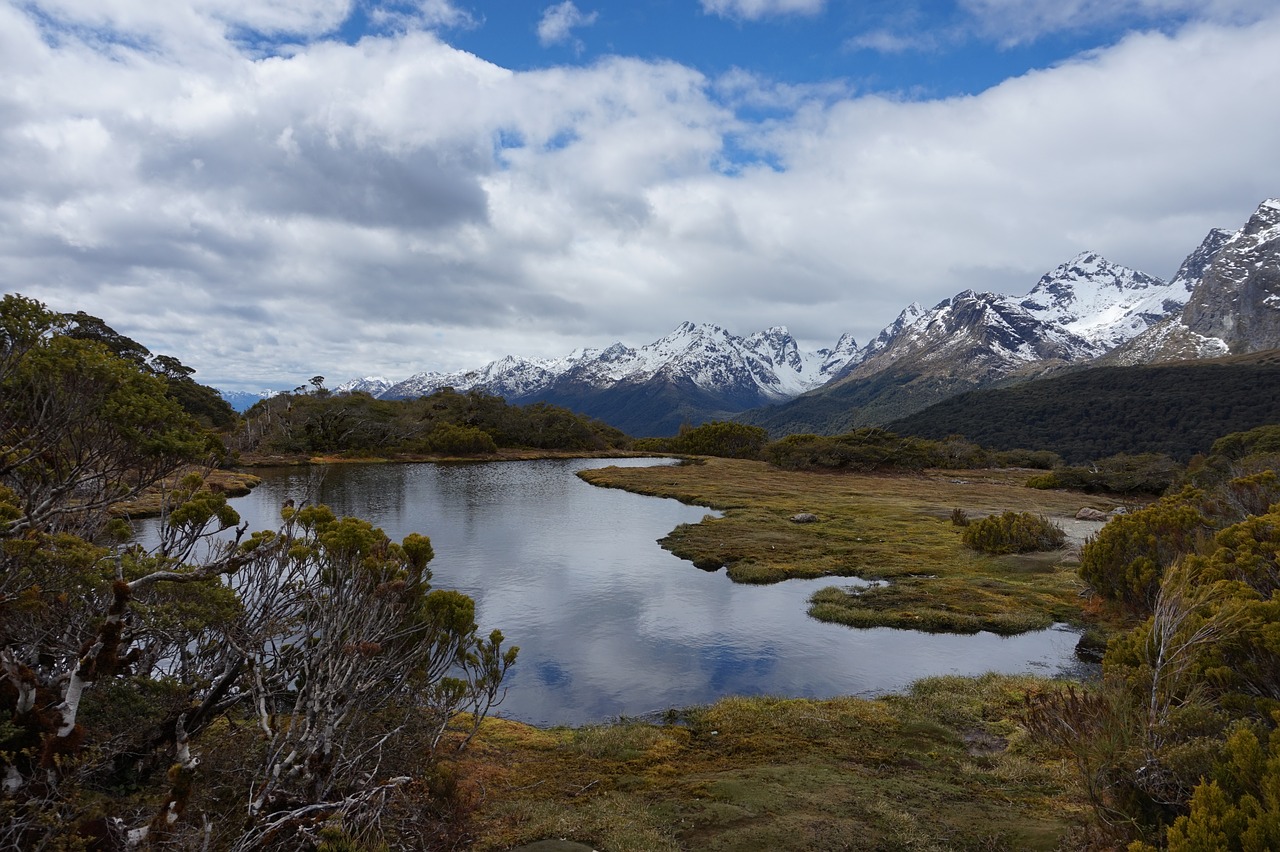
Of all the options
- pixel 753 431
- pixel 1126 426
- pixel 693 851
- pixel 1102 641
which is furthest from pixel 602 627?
pixel 1126 426

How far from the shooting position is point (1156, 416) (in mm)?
165000

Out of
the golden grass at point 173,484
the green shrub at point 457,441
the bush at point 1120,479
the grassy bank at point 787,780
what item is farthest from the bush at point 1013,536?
the green shrub at point 457,441

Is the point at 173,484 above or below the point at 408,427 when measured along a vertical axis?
below

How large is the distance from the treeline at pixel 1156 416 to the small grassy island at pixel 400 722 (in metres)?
157

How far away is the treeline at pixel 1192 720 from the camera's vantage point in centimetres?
786

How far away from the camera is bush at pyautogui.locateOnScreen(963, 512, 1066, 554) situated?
1715 inches

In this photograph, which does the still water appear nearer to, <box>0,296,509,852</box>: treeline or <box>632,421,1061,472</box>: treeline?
<box>0,296,509,852</box>: treeline

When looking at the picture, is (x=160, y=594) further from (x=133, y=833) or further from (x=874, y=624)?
(x=874, y=624)

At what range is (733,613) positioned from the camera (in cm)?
3209

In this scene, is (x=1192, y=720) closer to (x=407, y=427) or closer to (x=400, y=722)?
(x=400, y=722)

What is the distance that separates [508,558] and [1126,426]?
603 ft

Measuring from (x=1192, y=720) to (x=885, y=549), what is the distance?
1419 inches

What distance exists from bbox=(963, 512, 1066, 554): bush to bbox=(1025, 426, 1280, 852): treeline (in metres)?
23.8

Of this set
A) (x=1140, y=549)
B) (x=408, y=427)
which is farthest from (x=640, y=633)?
(x=408, y=427)
